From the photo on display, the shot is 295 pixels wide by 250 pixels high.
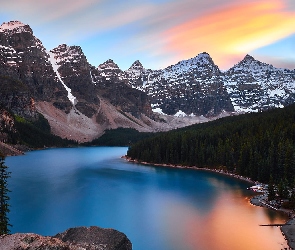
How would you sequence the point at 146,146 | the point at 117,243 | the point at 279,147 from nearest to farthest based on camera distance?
1. the point at 117,243
2. the point at 279,147
3. the point at 146,146

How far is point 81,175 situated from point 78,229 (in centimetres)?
9342

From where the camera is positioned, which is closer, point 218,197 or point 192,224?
point 192,224

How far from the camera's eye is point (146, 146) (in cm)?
15012

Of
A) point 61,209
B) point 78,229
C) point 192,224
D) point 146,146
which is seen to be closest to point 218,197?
point 192,224

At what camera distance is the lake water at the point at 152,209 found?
43.8m

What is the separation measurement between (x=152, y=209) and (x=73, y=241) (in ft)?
160

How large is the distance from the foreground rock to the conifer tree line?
65.5 m

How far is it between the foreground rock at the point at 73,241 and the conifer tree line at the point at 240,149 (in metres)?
65.5

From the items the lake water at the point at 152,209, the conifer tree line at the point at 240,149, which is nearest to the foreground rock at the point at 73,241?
the lake water at the point at 152,209

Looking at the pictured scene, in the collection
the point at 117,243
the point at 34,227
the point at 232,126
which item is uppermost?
the point at 232,126

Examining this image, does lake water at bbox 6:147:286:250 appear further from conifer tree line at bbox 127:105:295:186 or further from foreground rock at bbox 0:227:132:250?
foreground rock at bbox 0:227:132:250

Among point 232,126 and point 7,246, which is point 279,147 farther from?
point 7,246

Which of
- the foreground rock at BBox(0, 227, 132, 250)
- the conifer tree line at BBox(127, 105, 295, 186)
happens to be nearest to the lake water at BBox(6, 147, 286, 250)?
the conifer tree line at BBox(127, 105, 295, 186)

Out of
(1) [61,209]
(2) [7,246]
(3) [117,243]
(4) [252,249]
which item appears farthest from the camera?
(1) [61,209]
